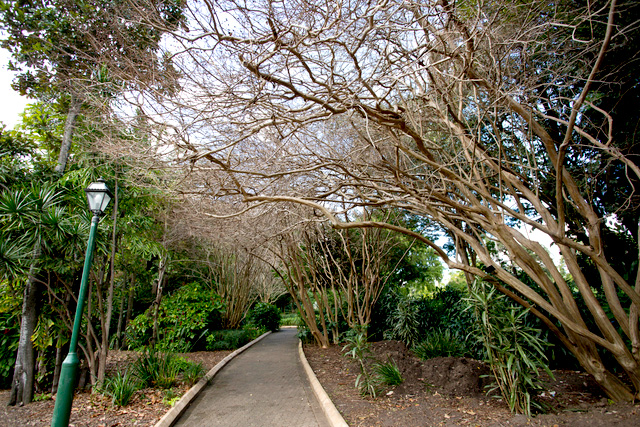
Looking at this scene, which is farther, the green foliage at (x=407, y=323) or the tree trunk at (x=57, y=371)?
the green foliage at (x=407, y=323)

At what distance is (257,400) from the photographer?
633 cm

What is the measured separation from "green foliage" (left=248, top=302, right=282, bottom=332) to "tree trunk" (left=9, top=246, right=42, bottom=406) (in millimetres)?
13662

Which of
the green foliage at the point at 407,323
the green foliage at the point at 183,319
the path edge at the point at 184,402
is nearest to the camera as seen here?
the path edge at the point at 184,402

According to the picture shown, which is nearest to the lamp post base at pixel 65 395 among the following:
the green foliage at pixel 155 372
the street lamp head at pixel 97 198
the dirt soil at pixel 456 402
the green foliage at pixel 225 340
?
the street lamp head at pixel 97 198

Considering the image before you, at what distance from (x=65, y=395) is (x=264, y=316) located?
17044 mm

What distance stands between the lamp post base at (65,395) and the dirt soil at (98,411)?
0.94m

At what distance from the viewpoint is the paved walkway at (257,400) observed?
5.28 metres

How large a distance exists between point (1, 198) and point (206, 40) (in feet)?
14.4

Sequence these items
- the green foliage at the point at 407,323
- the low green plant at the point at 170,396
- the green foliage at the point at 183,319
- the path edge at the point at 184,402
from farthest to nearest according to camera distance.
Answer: the green foliage at the point at 183,319 < the green foliage at the point at 407,323 < the low green plant at the point at 170,396 < the path edge at the point at 184,402

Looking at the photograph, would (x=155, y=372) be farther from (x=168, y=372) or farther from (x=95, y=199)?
(x=95, y=199)

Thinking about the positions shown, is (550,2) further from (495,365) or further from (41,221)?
(41,221)

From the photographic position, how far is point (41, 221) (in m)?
5.88

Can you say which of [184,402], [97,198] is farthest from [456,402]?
[97,198]

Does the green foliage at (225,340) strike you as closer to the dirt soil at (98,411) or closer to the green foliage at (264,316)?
the dirt soil at (98,411)
